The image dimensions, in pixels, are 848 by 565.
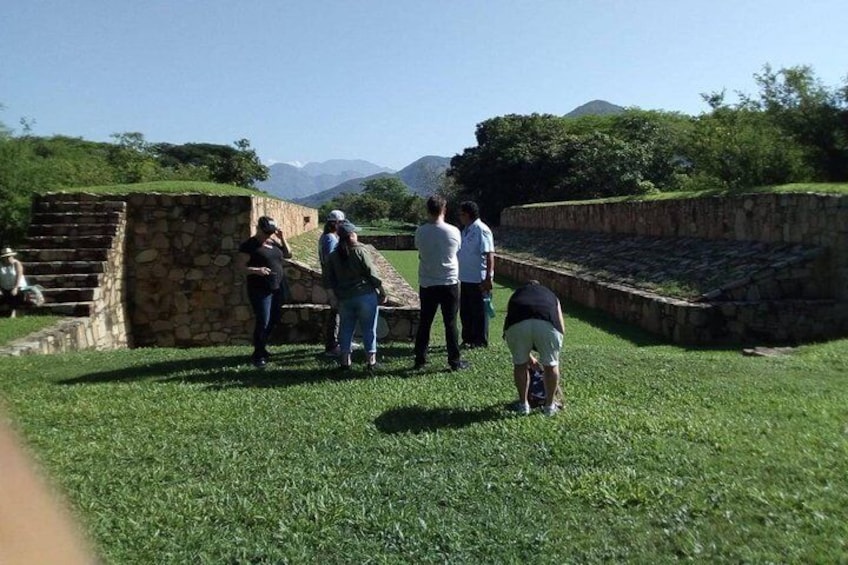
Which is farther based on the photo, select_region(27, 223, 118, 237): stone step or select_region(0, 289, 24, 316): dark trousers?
select_region(27, 223, 118, 237): stone step

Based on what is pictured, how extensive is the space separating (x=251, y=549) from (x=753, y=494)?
2.49m

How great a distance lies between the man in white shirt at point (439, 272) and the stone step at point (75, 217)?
635cm

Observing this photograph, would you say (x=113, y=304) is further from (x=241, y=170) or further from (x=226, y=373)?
(x=241, y=170)

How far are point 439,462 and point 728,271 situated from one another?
30.6ft

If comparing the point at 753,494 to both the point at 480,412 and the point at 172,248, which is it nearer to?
the point at 480,412

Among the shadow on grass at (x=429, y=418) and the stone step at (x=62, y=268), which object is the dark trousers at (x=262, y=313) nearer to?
the shadow on grass at (x=429, y=418)

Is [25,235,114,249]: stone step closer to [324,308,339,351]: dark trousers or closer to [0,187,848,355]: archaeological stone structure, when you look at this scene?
[0,187,848,355]: archaeological stone structure

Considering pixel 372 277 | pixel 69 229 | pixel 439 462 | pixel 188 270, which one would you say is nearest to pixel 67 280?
pixel 69 229

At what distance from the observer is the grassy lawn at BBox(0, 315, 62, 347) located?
28.5 feet

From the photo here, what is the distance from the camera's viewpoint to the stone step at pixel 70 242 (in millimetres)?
11133

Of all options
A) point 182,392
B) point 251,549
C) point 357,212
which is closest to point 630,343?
point 182,392

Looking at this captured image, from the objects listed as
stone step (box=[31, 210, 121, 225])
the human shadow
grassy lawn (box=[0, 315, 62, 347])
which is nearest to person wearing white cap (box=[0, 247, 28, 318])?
grassy lawn (box=[0, 315, 62, 347])

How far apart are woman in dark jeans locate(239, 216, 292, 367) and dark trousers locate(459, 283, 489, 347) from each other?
1.95 meters

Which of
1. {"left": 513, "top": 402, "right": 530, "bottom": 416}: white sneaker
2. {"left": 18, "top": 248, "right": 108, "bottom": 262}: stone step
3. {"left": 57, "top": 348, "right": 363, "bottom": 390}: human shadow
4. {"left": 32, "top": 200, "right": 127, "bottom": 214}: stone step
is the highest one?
{"left": 32, "top": 200, "right": 127, "bottom": 214}: stone step
